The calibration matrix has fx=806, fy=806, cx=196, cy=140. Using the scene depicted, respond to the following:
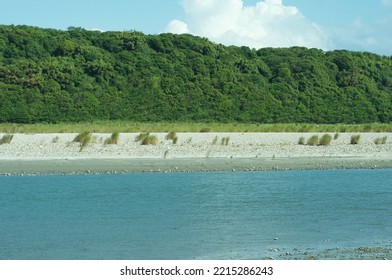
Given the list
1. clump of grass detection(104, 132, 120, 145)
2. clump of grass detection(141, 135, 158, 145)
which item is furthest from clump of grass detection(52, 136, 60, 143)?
clump of grass detection(141, 135, 158, 145)

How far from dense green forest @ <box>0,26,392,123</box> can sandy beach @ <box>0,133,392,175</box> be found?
18.7 meters

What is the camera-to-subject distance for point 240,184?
17891 millimetres

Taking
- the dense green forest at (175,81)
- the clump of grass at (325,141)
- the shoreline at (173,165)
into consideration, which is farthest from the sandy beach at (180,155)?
the dense green forest at (175,81)

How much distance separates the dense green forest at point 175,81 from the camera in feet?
153

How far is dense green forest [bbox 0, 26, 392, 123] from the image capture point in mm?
46594

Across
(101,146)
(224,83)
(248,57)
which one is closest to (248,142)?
(101,146)

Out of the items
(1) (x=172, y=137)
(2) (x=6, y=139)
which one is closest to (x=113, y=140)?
(1) (x=172, y=137)

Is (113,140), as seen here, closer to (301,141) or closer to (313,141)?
(301,141)

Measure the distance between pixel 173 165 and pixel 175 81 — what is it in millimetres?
29843

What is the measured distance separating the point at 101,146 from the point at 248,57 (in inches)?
1370

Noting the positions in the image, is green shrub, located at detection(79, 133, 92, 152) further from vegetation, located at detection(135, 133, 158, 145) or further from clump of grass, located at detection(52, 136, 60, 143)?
vegetation, located at detection(135, 133, 158, 145)

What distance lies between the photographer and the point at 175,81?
167 ft
